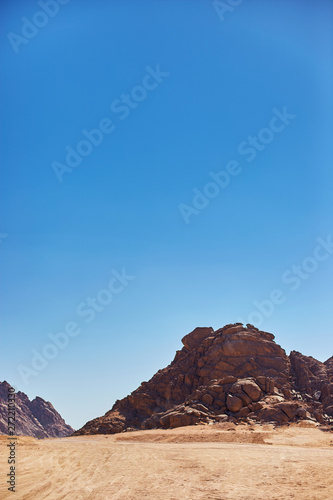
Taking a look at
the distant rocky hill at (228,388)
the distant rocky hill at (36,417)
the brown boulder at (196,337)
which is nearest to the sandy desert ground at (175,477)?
the distant rocky hill at (228,388)

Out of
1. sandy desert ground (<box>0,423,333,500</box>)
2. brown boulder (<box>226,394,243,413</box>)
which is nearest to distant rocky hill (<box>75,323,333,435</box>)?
brown boulder (<box>226,394,243,413</box>)

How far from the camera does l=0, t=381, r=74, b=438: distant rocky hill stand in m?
149

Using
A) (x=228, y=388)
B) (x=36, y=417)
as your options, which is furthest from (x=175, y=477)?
(x=36, y=417)

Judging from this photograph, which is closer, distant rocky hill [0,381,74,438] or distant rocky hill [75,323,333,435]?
distant rocky hill [75,323,333,435]

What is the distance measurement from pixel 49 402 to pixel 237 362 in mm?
148336

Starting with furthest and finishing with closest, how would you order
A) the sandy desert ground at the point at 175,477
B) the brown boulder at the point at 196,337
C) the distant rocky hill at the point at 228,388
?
the brown boulder at the point at 196,337 → the distant rocky hill at the point at 228,388 → the sandy desert ground at the point at 175,477

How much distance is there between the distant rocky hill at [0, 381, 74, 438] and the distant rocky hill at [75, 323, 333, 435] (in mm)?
98500

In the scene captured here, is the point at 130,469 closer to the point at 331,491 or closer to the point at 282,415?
the point at 331,491

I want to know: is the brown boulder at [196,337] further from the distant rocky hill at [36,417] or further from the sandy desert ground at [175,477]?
the distant rocky hill at [36,417]

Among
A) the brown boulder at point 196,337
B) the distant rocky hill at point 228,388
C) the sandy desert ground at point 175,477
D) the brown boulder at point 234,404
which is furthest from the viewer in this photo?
the brown boulder at point 196,337

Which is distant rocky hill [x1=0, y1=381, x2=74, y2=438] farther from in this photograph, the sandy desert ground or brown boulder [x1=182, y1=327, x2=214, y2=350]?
the sandy desert ground

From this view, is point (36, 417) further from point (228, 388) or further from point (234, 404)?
point (234, 404)

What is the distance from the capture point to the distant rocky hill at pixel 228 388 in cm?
4597

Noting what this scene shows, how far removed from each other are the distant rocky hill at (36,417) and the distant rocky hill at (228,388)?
9850 cm
